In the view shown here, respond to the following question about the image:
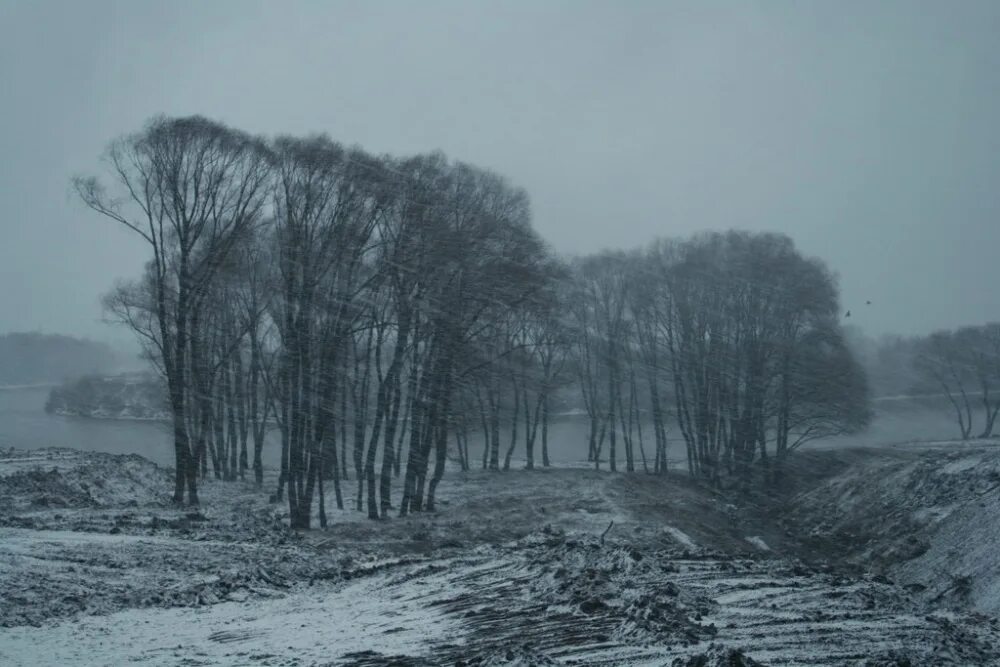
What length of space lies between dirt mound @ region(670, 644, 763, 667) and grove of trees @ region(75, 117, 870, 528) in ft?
50.8

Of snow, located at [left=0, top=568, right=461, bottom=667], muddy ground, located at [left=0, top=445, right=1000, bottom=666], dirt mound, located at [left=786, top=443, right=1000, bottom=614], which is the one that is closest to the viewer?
muddy ground, located at [left=0, top=445, right=1000, bottom=666]

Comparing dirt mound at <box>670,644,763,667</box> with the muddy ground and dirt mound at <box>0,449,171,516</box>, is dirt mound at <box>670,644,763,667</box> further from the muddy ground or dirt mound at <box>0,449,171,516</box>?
dirt mound at <box>0,449,171,516</box>

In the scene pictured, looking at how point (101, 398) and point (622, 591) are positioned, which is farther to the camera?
point (101, 398)

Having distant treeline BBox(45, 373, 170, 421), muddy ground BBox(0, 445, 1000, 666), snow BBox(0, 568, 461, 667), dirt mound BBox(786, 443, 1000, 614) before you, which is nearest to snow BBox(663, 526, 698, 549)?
muddy ground BBox(0, 445, 1000, 666)

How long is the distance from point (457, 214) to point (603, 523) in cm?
980

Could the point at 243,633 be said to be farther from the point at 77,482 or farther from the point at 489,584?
the point at 77,482

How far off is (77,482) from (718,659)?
71.5 feet

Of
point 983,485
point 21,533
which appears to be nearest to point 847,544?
point 983,485

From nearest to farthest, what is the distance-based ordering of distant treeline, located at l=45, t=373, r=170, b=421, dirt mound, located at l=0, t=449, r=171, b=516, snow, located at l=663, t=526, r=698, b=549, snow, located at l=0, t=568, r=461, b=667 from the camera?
snow, located at l=0, t=568, r=461, b=667, snow, located at l=663, t=526, r=698, b=549, dirt mound, located at l=0, t=449, r=171, b=516, distant treeline, located at l=45, t=373, r=170, b=421

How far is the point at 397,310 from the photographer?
23.4 m

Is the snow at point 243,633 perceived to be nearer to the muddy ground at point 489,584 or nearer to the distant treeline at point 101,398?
the muddy ground at point 489,584

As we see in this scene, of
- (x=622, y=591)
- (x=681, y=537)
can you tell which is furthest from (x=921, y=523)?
(x=622, y=591)

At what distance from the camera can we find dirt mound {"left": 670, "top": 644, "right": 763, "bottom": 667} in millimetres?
7082

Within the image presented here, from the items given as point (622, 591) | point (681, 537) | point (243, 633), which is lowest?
point (681, 537)
